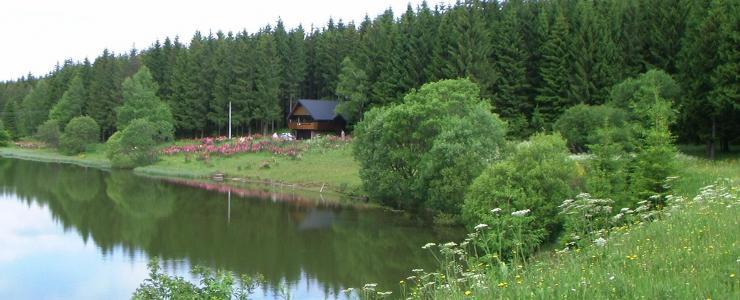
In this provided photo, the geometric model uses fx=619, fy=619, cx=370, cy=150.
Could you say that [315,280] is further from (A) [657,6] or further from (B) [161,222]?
(A) [657,6]

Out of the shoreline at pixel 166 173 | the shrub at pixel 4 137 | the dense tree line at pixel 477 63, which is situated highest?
the dense tree line at pixel 477 63

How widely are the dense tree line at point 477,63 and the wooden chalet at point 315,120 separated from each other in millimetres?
3781

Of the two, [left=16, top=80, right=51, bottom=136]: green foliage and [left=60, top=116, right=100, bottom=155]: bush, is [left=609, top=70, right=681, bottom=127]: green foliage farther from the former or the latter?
[left=16, top=80, right=51, bottom=136]: green foliage

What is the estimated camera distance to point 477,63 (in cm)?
5059

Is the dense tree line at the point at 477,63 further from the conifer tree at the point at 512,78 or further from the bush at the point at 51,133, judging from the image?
the bush at the point at 51,133

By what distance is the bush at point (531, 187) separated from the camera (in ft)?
70.4

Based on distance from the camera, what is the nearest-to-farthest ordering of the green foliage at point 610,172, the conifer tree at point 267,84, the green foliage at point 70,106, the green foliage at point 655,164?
the green foliage at point 655,164 < the green foliage at point 610,172 < the conifer tree at point 267,84 < the green foliage at point 70,106

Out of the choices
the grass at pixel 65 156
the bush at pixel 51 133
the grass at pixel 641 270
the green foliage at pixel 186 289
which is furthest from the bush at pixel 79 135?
the grass at pixel 641 270

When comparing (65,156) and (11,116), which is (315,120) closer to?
(65,156)

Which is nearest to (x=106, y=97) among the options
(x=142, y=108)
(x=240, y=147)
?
(x=142, y=108)

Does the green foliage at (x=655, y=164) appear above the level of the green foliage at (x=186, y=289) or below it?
above

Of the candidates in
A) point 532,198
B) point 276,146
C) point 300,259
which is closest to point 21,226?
point 300,259

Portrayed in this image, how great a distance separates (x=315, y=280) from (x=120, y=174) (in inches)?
1673

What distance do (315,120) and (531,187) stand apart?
45.9 m
